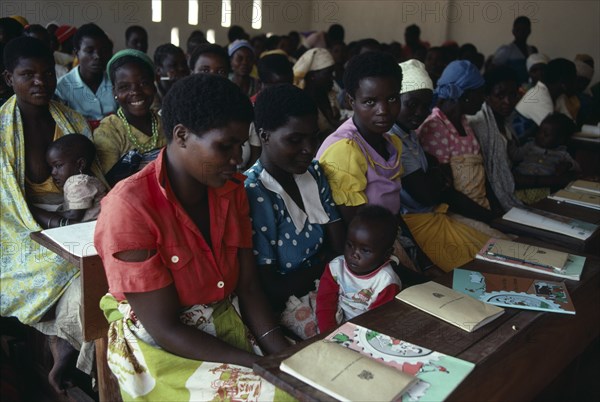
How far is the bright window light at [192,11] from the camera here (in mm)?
8789

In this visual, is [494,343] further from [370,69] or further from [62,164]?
[62,164]

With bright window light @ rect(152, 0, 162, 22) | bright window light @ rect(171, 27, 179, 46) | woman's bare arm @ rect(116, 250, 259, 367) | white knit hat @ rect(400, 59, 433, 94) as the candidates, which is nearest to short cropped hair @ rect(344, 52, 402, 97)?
white knit hat @ rect(400, 59, 433, 94)

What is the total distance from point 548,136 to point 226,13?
6478 mm

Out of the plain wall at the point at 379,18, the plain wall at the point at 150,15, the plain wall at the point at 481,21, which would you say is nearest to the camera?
the plain wall at the point at 150,15

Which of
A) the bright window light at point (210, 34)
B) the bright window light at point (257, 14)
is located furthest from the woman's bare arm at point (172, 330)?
the bright window light at point (257, 14)

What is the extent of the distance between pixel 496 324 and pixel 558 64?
4.56 m

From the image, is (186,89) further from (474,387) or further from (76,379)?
(76,379)

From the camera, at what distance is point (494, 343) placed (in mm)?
1545

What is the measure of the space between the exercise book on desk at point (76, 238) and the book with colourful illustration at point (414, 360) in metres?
0.98

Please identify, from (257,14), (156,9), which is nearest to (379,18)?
(257,14)

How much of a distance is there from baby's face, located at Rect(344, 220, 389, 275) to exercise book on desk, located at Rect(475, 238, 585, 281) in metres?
0.43

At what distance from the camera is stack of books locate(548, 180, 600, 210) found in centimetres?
301

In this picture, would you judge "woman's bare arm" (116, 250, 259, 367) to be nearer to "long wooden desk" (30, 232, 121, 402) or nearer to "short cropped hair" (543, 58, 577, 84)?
"long wooden desk" (30, 232, 121, 402)

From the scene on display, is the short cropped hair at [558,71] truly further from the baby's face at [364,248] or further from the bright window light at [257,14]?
the bright window light at [257,14]
